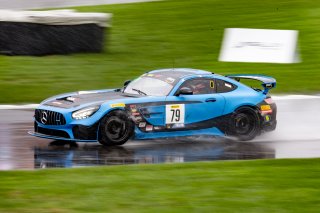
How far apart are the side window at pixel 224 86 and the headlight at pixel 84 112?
2.53 metres

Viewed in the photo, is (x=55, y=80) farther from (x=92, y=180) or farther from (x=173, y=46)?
(x=92, y=180)

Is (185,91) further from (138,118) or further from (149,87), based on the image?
(138,118)

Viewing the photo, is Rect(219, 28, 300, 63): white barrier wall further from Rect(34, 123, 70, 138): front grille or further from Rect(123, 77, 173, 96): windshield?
Rect(34, 123, 70, 138): front grille

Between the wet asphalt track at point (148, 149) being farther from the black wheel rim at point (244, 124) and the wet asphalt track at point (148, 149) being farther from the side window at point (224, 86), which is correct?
the side window at point (224, 86)

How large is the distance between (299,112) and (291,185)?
25.8 ft

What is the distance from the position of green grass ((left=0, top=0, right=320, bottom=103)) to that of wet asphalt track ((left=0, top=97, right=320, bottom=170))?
3532mm

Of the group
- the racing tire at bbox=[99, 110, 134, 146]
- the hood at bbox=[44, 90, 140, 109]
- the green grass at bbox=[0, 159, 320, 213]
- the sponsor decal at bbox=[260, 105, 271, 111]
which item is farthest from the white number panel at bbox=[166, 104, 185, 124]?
the green grass at bbox=[0, 159, 320, 213]

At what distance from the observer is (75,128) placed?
14453 millimetres

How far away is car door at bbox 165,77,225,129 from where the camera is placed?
50.3 ft

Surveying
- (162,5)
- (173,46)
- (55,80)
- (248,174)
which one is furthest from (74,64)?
(248,174)

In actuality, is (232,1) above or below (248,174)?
above

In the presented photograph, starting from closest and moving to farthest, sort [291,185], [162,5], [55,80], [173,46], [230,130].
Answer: [291,185], [230,130], [55,80], [173,46], [162,5]

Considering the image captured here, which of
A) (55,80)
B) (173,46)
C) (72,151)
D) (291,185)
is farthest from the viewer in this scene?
(173,46)

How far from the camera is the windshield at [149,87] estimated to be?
15.5m
